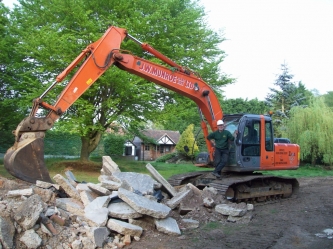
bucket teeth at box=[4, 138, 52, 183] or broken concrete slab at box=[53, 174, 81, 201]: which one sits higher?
bucket teeth at box=[4, 138, 52, 183]

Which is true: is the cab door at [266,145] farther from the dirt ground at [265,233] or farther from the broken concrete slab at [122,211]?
the broken concrete slab at [122,211]

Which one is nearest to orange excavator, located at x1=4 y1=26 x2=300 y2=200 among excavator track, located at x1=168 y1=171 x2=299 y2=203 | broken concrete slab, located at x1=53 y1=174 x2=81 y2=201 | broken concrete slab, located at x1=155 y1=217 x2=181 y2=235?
excavator track, located at x1=168 y1=171 x2=299 y2=203

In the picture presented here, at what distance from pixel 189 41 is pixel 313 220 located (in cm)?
1197

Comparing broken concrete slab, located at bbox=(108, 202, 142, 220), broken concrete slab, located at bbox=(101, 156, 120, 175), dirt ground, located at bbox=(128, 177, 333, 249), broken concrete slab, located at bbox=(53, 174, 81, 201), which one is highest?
broken concrete slab, located at bbox=(101, 156, 120, 175)

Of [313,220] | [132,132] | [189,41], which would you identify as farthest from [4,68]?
[313,220]

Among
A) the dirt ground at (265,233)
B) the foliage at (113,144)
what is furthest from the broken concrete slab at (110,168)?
the foliage at (113,144)

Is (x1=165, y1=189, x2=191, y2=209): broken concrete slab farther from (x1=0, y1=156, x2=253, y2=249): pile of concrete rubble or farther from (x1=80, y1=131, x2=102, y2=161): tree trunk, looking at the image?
(x1=80, y1=131, x2=102, y2=161): tree trunk

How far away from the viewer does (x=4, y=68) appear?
1858 centimetres

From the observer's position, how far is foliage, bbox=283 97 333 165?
2347cm

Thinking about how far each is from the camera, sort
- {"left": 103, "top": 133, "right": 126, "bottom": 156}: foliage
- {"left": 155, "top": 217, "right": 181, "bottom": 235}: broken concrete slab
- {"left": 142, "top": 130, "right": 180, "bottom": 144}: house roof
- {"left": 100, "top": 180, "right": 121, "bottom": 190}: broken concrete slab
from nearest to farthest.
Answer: {"left": 155, "top": 217, "right": 181, "bottom": 235}: broken concrete slab → {"left": 100, "top": 180, "right": 121, "bottom": 190}: broken concrete slab → {"left": 103, "top": 133, "right": 126, "bottom": 156}: foliage → {"left": 142, "top": 130, "right": 180, "bottom": 144}: house roof

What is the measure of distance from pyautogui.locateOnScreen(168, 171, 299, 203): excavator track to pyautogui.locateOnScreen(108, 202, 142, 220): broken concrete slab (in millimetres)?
2946

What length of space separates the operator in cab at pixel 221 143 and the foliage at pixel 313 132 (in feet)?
52.9

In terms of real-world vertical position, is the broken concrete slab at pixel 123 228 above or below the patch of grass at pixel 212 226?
above

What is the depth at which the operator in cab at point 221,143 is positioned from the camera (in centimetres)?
920
